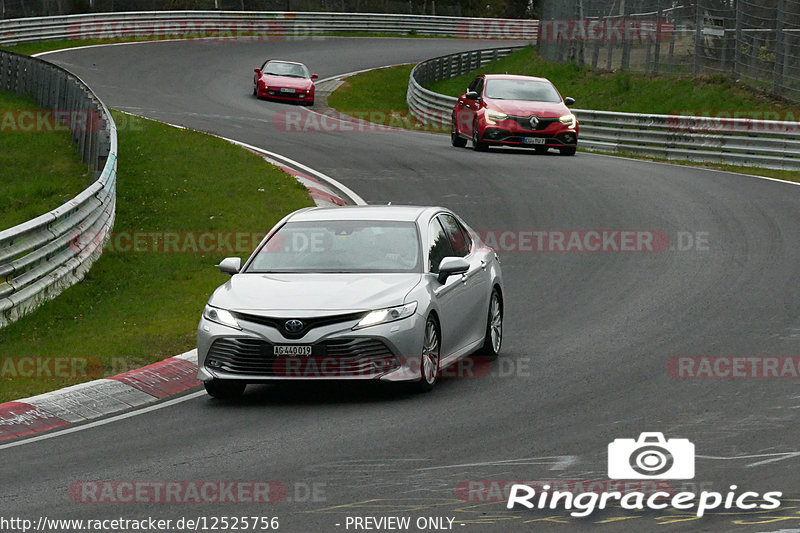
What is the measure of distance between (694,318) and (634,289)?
5.93ft

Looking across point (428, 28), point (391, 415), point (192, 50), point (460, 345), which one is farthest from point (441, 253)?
point (428, 28)

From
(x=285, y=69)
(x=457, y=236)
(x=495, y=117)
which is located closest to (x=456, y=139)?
(x=495, y=117)

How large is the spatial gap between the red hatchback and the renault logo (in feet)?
60.2

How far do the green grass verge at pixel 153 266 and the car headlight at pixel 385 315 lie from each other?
8.47 feet

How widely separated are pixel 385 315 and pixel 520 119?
59.5ft

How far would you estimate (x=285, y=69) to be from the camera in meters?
43.5

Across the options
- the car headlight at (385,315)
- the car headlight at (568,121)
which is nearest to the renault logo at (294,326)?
the car headlight at (385,315)

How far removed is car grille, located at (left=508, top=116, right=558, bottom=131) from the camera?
27969 millimetres

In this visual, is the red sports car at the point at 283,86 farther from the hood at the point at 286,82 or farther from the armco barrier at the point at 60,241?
the armco barrier at the point at 60,241

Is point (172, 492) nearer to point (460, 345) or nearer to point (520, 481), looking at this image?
point (520, 481)

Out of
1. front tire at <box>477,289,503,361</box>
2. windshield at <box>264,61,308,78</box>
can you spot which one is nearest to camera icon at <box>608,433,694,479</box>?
front tire at <box>477,289,503,361</box>

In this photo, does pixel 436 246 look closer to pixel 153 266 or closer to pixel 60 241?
pixel 60 241

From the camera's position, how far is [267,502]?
24.0ft

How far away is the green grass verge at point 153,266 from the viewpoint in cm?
1252
